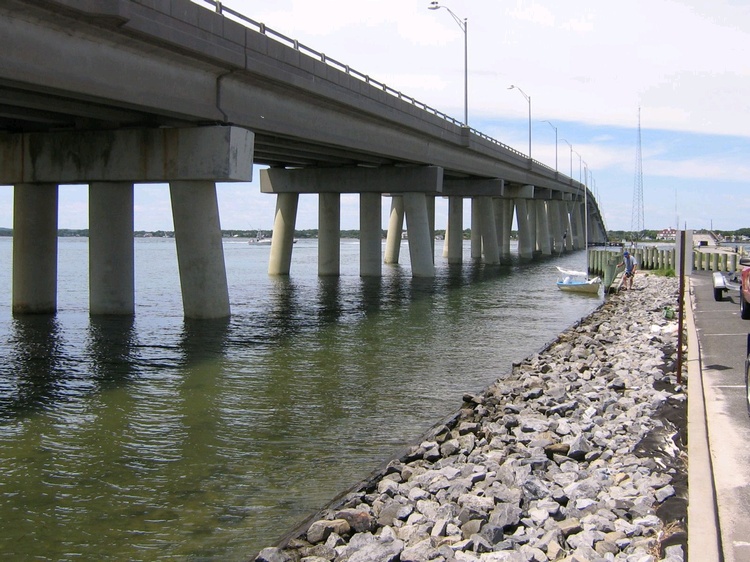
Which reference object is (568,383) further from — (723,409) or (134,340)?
(134,340)

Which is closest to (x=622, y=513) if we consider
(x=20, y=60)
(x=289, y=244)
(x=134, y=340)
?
(x=20, y=60)

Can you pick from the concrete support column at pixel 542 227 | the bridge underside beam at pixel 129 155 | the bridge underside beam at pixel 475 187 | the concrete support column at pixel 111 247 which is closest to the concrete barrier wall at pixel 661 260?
the bridge underside beam at pixel 475 187

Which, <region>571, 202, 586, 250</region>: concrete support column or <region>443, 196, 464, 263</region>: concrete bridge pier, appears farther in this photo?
<region>571, 202, 586, 250</region>: concrete support column

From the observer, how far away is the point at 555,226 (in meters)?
122

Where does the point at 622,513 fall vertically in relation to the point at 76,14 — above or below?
below

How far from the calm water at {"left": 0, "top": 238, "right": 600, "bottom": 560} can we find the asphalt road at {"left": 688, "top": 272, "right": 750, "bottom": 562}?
4276 millimetres

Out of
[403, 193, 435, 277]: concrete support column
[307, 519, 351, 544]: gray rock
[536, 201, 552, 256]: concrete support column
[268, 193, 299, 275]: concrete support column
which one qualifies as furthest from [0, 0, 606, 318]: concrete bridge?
[536, 201, 552, 256]: concrete support column

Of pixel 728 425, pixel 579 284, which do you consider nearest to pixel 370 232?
pixel 579 284

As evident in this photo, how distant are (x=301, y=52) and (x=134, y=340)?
1125cm

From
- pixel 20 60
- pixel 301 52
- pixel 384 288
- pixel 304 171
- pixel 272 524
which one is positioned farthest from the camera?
pixel 304 171

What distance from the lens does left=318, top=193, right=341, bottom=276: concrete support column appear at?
52406 millimetres

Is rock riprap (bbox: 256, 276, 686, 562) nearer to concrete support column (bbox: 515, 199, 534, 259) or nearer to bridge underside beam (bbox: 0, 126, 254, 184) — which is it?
bridge underside beam (bbox: 0, 126, 254, 184)

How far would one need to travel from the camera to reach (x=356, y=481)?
Result: 10.2 metres

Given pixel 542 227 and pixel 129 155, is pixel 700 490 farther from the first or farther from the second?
pixel 542 227
